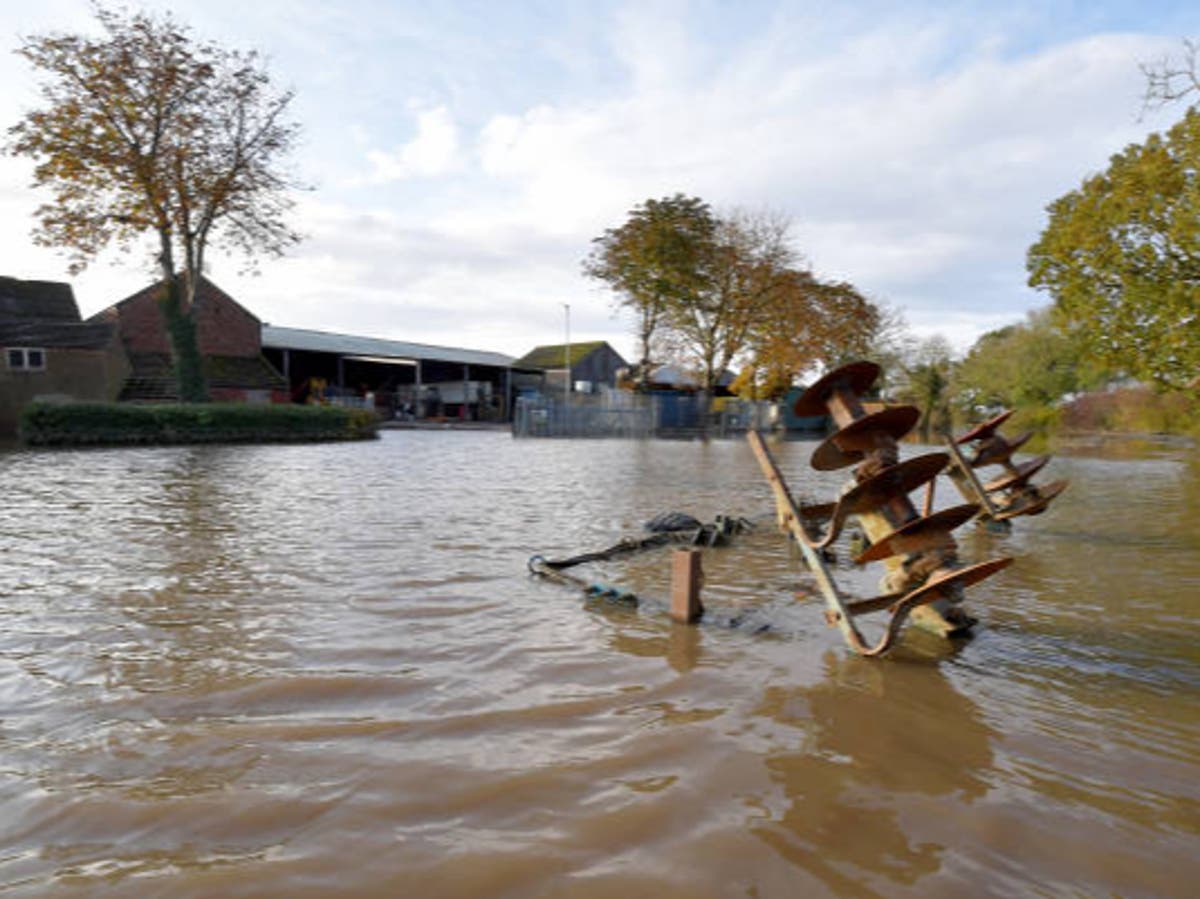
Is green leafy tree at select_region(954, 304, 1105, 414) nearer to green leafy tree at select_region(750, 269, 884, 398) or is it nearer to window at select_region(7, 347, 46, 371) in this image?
green leafy tree at select_region(750, 269, 884, 398)

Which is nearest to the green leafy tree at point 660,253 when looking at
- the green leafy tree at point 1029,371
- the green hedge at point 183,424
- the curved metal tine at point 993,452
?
the green hedge at point 183,424

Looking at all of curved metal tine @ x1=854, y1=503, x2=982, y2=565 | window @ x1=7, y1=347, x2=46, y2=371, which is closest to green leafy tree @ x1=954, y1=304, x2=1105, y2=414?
curved metal tine @ x1=854, y1=503, x2=982, y2=565

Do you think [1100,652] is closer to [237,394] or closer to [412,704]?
[412,704]

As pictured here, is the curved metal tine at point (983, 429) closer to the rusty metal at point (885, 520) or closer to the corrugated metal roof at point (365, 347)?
the rusty metal at point (885, 520)

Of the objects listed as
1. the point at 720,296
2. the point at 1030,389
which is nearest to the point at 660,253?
the point at 720,296

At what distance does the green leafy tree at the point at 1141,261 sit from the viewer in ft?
39.1

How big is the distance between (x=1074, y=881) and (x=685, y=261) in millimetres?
30848

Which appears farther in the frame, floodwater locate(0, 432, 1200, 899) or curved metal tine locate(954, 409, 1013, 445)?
curved metal tine locate(954, 409, 1013, 445)

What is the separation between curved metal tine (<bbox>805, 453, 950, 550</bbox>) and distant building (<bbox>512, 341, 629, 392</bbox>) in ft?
147

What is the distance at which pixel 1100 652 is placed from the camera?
13.9ft

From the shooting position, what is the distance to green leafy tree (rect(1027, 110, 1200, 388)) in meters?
11.9

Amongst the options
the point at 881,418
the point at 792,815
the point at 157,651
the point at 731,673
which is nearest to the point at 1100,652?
the point at 881,418

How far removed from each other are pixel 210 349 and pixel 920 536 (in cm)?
4184

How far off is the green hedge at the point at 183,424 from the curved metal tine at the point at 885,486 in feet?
77.2
